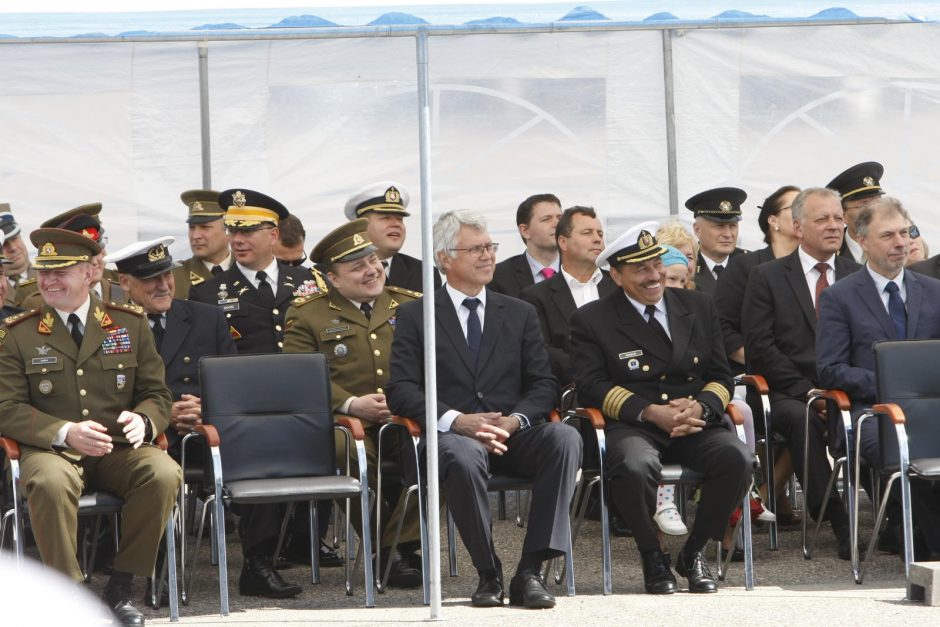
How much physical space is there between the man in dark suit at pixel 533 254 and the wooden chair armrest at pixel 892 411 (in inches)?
97.0

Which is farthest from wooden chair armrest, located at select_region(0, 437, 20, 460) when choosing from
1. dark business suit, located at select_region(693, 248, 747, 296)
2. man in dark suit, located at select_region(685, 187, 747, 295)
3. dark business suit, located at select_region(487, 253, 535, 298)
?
man in dark suit, located at select_region(685, 187, 747, 295)

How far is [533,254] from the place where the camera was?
8.59 m

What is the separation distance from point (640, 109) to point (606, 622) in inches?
181

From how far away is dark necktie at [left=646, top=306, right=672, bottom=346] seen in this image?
673cm

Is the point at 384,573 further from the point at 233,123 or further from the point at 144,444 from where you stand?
the point at 233,123

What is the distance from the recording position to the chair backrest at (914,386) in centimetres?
647

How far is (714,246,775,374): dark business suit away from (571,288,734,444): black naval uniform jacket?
0.99 meters

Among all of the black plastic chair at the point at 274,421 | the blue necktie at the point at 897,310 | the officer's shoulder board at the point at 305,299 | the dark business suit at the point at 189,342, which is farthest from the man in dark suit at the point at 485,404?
the blue necktie at the point at 897,310

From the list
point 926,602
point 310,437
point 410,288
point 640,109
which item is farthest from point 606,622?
point 640,109

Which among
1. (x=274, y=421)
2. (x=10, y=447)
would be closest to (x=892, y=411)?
(x=274, y=421)

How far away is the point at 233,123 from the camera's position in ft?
30.2

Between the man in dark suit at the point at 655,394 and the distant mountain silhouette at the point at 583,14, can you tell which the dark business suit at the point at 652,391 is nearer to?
the man in dark suit at the point at 655,394

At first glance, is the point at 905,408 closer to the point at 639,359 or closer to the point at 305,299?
the point at 639,359

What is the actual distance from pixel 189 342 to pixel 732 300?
9.29 ft
